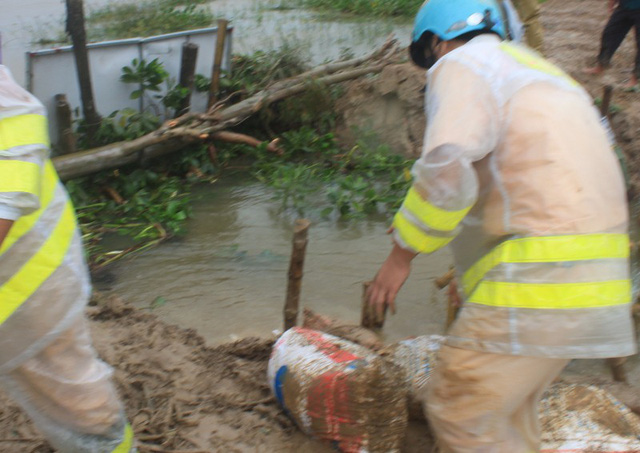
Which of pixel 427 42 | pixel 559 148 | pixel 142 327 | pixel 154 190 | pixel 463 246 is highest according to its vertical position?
pixel 427 42

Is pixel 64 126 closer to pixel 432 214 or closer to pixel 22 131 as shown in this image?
pixel 22 131

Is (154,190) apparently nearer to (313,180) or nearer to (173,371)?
(313,180)

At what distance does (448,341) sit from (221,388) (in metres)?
1.45

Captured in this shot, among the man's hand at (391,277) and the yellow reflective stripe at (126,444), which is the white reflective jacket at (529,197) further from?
the yellow reflective stripe at (126,444)

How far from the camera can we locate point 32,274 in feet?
6.99

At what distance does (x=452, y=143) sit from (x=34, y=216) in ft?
4.31

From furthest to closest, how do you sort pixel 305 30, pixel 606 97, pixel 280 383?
pixel 305 30 < pixel 606 97 < pixel 280 383

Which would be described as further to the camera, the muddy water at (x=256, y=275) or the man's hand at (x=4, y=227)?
the muddy water at (x=256, y=275)

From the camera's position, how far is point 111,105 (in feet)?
23.2

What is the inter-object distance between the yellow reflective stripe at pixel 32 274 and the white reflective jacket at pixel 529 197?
3.84 ft

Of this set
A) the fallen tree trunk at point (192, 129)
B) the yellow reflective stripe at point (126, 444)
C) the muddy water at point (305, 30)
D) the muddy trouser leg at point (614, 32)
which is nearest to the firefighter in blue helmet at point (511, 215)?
the yellow reflective stripe at point (126, 444)

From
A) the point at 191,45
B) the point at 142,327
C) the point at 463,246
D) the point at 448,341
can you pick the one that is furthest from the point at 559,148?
the point at 191,45

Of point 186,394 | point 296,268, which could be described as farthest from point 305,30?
point 186,394

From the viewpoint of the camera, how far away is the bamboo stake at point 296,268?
342 centimetres
